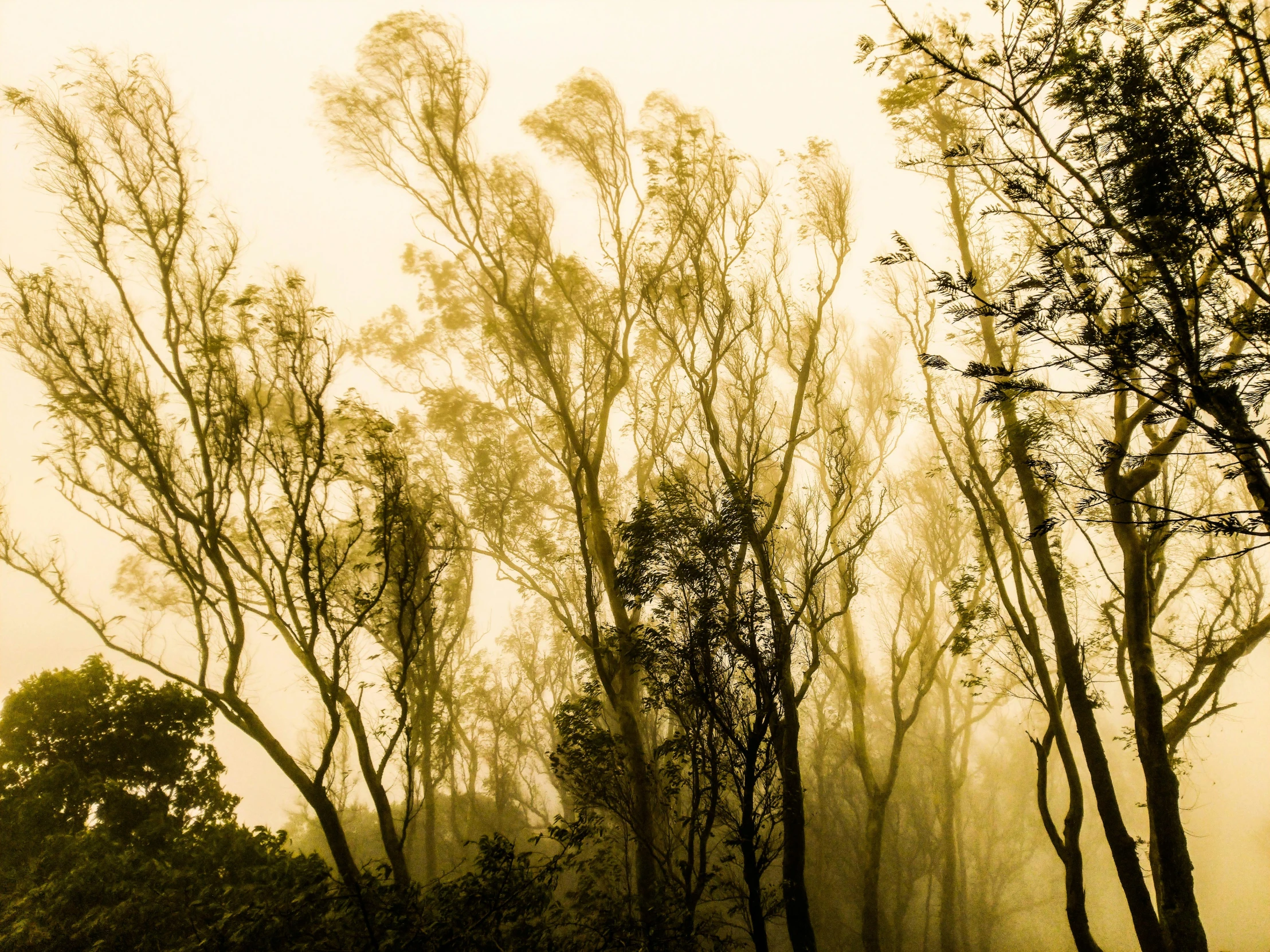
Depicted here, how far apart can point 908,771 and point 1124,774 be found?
9589mm

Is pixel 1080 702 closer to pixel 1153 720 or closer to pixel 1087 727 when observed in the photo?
pixel 1087 727

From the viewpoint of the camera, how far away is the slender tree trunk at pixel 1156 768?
17.5ft

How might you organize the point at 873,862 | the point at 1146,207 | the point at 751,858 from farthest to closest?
the point at 873,862 → the point at 751,858 → the point at 1146,207

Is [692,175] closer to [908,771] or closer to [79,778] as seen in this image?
[79,778]

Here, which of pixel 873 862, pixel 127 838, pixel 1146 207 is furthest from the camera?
pixel 873 862

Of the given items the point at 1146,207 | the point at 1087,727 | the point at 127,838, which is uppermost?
the point at 1146,207

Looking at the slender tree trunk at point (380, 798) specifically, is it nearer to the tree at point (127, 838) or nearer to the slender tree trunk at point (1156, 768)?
the tree at point (127, 838)

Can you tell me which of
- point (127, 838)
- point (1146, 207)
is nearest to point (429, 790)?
point (127, 838)

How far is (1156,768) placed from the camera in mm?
5699

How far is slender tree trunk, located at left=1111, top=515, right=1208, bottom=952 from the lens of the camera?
5340mm

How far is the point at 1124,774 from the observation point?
22.9m

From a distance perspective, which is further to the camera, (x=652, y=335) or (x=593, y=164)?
(x=652, y=335)

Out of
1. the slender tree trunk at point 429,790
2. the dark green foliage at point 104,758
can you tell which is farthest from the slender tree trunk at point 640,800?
the dark green foliage at point 104,758

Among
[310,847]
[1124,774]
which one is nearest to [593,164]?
[310,847]
